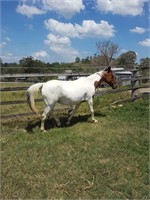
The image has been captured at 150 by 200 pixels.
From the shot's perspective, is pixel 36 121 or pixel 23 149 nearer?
pixel 23 149

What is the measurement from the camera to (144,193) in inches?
184

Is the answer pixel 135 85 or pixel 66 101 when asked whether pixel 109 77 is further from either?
pixel 135 85

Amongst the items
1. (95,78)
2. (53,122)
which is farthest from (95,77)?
(53,122)

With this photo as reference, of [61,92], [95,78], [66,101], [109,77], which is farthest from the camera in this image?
[109,77]

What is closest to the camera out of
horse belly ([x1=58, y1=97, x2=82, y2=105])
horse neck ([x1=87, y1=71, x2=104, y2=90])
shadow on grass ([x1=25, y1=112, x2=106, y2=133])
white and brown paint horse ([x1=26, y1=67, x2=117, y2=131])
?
white and brown paint horse ([x1=26, y1=67, x2=117, y2=131])

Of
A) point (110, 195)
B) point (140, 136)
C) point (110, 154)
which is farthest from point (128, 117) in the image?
point (110, 195)

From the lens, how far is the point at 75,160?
541 cm

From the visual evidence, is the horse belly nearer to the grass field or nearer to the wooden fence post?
the grass field

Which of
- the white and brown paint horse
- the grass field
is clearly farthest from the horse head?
the grass field

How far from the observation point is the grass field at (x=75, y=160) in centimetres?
465

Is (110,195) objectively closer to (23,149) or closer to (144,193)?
(144,193)

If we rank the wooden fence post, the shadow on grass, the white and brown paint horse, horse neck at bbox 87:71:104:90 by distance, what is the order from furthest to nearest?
the wooden fence post < horse neck at bbox 87:71:104:90 < the shadow on grass < the white and brown paint horse

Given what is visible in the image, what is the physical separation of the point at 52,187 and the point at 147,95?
789 centimetres

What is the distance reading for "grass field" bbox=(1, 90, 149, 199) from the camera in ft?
15.3
